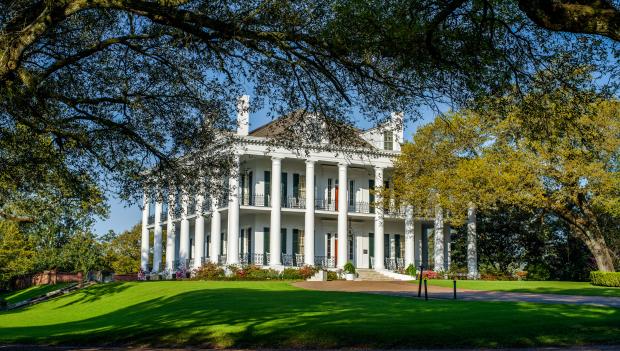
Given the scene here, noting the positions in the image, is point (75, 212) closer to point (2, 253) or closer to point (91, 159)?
point (91, 159)

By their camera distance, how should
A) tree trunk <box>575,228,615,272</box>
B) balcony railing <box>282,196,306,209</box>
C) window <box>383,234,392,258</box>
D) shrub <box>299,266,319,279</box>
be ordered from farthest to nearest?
window <box>383,234,392,258</box> < balcony railing <box>282,196,306,209</box> < shrub <box>299,266,319,279</box> < tree trunk <box>575,228,615,272</box>

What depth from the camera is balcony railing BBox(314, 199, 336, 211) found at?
50.7 metres

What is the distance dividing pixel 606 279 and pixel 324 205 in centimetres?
1997

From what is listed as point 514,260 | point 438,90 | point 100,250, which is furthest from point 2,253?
point 438,90

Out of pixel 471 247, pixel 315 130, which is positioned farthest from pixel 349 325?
pixel 471 247

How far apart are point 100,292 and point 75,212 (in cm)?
1573

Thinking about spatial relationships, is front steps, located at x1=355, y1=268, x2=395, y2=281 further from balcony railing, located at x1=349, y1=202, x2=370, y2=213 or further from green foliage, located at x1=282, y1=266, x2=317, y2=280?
balcony railing, located at x1=349, y1=202, x2=370, y2=213

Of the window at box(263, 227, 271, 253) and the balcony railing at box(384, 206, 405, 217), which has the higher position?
the balcony railing at box(384, 206, 405, 217)

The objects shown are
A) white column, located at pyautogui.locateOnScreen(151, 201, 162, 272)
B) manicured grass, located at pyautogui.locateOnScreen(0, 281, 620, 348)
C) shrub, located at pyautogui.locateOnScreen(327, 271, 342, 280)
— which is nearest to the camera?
manicured grass, located at pyautogui.locateOnScreen(0, 281, 620, 348)

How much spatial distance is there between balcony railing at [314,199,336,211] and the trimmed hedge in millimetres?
18463

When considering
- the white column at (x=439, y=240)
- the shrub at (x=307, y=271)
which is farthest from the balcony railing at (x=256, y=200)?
the white column at (x=439, y=240)

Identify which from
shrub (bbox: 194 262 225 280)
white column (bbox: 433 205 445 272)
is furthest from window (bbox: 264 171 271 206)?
white column (bbox: 433 205 445 272)

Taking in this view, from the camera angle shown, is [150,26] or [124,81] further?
[124,81]

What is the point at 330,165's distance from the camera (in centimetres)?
5138
